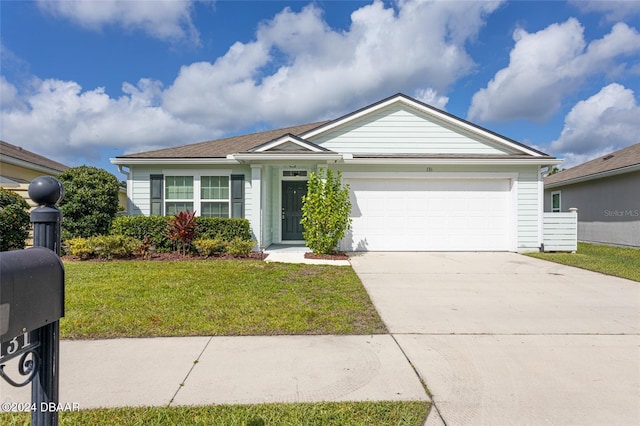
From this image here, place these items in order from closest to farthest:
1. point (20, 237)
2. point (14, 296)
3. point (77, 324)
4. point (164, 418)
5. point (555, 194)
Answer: point (14, 296) < point (164, 418) < point (77, 324) < point (20, 237) < point (555, 194)

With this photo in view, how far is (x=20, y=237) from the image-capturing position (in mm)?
9055

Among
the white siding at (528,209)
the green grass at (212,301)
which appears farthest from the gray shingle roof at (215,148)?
the white siding at (528,209)

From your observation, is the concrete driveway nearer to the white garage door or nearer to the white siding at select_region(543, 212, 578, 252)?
the white garage door

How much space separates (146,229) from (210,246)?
2.08 meters

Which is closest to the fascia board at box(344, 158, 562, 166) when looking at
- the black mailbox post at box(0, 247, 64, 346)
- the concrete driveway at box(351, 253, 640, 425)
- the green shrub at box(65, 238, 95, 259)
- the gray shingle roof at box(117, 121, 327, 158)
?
the gray shingle roof at box(117, 121, 327, 158)

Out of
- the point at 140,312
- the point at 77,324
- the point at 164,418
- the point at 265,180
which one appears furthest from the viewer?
the point at 265,180

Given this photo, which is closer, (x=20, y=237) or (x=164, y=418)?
(x=164, y=418)

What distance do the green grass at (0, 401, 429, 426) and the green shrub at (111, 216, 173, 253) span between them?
747 cm

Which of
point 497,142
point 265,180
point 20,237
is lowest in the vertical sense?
point 20,237

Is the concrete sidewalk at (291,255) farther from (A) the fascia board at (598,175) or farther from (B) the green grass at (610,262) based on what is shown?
(A) the fascia board at (598,175)

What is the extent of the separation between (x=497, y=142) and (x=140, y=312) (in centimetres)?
1128

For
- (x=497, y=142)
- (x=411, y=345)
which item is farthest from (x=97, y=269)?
(x=497, y=142)

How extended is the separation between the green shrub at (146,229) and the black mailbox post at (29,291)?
8.70m

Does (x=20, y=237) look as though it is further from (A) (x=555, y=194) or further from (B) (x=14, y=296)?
(A) (x=555, y=194)
